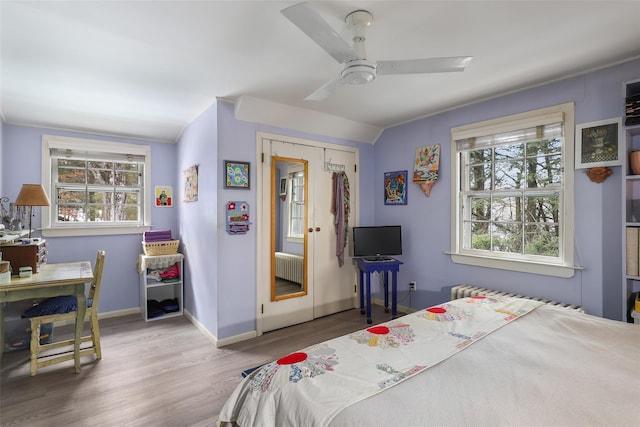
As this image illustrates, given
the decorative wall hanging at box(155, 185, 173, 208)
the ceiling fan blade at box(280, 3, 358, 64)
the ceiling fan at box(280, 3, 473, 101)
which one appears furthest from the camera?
the decorative wall hanging at box(155, 185, 173, 208)

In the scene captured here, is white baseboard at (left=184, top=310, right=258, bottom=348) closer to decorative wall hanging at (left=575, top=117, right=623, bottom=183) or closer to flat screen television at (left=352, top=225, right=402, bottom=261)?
flat screen television at (left=352, top=225, right=402, bottom=261)

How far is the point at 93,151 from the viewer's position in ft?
12.4

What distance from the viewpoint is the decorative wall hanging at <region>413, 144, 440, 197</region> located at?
3508 mm

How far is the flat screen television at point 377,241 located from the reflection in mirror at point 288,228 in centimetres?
66

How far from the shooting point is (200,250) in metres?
3.39

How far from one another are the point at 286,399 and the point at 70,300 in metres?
2.63

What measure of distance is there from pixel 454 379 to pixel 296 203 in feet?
8.64

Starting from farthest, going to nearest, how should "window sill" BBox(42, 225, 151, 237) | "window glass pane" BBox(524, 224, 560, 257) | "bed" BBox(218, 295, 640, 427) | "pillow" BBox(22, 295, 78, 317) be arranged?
"window sill" BBox(42, 225, 151, 237), "window glass pane" BBox(524, 224, 560, 257), "pillow" BBox(22, 295, 78, 317), "bed" BBox(218, 295, 640, 427)

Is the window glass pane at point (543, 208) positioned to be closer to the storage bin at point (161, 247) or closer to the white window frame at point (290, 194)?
the white window frame at point (290, 194)

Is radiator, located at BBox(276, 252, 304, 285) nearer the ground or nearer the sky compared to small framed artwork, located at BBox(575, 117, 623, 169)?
nearer the ground

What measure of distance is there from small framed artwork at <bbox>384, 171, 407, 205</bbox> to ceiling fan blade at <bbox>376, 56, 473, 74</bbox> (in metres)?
2.08

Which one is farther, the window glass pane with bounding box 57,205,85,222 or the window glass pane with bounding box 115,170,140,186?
the window glass pane with bounding box 115,170,140,186

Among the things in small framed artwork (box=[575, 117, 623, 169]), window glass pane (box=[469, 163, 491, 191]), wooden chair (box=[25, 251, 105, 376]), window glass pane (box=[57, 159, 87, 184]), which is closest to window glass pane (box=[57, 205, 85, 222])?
window glass pane (box=[57, 159, 87, 184])

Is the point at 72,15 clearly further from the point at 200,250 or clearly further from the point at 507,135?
the point at 507,135
